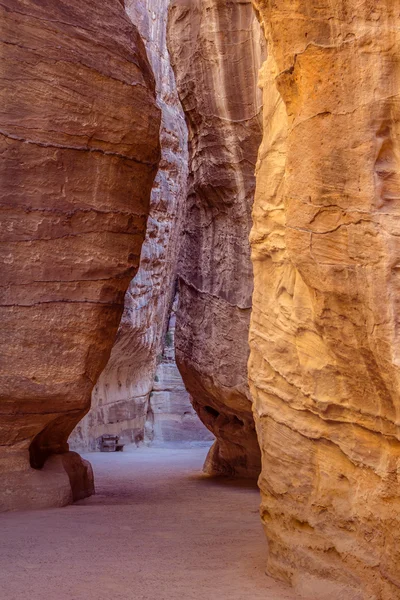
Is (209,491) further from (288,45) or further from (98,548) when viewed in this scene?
(288,45)

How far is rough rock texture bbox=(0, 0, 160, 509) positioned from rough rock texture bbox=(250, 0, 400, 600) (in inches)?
124

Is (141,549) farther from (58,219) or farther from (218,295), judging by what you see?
(218,295)

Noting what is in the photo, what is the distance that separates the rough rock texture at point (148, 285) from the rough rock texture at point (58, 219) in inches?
263

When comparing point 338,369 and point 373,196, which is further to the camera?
point 338,369

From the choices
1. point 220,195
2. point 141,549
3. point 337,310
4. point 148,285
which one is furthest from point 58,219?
point 148,285

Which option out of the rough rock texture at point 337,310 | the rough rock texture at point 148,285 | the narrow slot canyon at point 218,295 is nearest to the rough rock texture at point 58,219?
the narrow slot canyon at point 218,295

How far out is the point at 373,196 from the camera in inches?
135

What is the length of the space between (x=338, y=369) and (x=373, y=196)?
933 mm

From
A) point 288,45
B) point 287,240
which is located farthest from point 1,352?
point 288,45

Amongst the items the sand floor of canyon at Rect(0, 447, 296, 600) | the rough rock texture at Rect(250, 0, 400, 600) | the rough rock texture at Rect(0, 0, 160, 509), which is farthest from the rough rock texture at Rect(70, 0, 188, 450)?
the rough rock texture at Rect(250, 0, 400, 600)

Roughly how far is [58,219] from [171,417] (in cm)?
1076

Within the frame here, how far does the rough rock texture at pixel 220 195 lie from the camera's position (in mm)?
8820

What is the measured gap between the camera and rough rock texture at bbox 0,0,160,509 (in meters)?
6.77

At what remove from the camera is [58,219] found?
23.0ft
